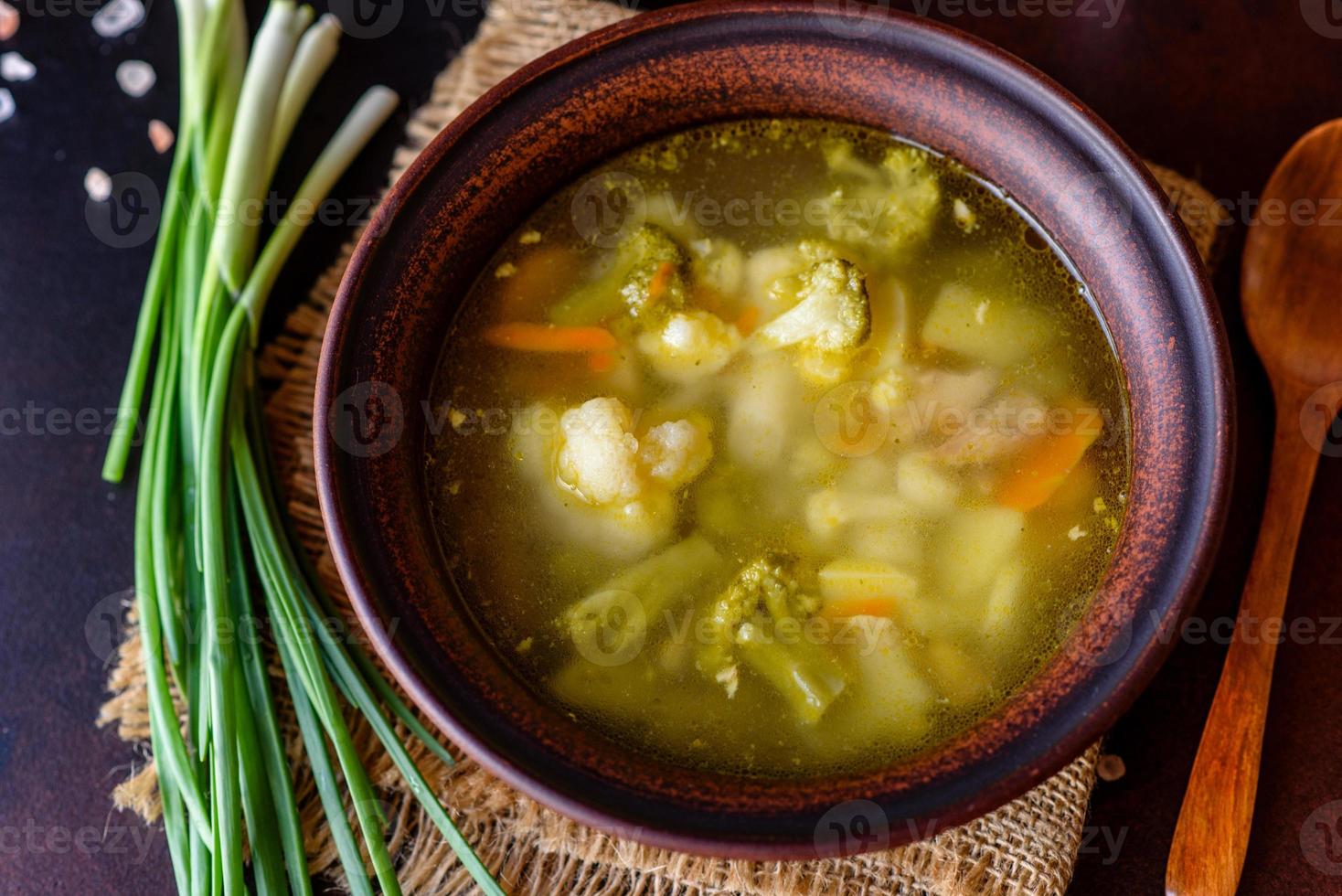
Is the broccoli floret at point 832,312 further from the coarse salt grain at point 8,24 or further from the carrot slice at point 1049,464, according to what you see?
the coarse salt grain at point 8,24

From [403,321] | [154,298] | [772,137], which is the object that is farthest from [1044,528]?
[154,298]

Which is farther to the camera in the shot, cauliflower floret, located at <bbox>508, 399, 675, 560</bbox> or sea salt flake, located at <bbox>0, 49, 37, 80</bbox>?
sea salt flake, located at <bbox>0, 49, 37, 80</bbox>

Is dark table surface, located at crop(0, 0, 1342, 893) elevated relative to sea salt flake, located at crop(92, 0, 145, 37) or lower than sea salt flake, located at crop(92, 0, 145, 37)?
lower

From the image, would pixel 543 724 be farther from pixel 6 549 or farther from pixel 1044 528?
pixel 6 549

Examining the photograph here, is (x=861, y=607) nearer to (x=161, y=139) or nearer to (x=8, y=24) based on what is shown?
(x=161, y=139)

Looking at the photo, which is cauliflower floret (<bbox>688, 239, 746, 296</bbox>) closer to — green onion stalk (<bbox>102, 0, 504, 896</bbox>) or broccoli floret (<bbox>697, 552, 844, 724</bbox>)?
broccoli floret (<bbox>697, 552, 844, 724</bbox>)

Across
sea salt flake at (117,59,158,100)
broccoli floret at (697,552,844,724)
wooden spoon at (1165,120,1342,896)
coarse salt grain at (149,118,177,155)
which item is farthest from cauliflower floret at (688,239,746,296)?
sea salt flake at (117,59,158,100)
